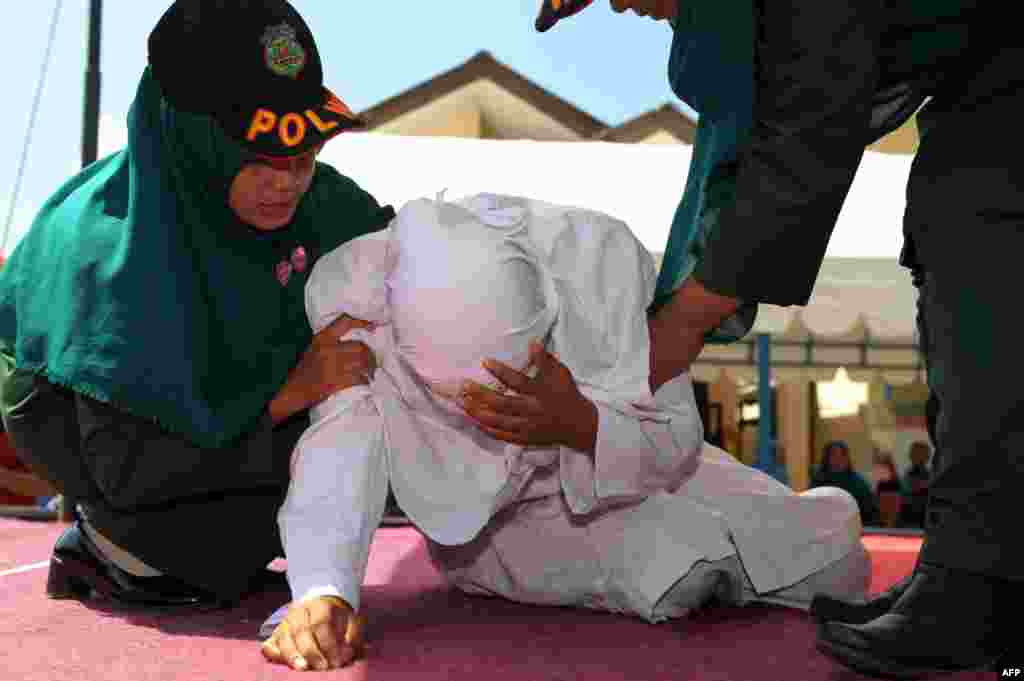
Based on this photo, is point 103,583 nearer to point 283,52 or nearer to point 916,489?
point 283,52

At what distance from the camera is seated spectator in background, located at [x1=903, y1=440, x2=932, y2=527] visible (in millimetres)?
6348

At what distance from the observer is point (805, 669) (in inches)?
60.7

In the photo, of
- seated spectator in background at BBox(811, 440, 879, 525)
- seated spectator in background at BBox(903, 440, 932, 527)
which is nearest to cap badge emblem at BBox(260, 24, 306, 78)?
seated spectator in background at BBox(903, 440, 932, 527)

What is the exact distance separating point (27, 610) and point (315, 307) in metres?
0.75

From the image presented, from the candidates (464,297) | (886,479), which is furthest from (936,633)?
(886,479)

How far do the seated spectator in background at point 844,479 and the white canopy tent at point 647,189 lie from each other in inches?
40.7

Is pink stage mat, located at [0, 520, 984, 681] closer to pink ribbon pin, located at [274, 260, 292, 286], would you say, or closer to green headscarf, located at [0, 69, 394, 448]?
green headscarf, located at [0, 69, 394, 448]

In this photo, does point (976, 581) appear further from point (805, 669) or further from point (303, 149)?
point (303, 149)

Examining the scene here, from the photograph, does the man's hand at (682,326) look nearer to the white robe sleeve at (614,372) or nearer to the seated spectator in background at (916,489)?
the white robe sleeve at (614,372)

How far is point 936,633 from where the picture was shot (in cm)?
140

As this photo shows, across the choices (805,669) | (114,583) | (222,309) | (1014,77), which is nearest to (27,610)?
(114,583)

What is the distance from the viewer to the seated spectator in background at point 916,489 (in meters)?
6.35

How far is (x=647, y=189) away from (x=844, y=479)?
7.12ft

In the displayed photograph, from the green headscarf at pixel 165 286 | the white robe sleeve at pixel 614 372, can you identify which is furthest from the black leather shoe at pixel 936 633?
the green headscarf at pixel 165 286
